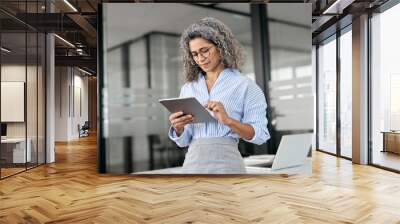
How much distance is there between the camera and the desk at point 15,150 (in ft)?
20.6

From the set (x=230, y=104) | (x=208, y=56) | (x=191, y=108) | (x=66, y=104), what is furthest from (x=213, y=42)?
(x=66, y=104)

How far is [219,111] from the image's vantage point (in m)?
4.82

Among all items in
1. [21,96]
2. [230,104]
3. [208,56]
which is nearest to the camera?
[230,104]

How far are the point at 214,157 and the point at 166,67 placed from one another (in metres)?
1.67

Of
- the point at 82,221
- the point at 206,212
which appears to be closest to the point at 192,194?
the point at 206,212

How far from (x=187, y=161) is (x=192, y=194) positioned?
3.32 ft

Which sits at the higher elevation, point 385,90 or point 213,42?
point 213,42

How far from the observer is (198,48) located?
568cm

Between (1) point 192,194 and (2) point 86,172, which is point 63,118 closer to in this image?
(2) point 86,172

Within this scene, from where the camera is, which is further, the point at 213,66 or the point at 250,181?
the point at 250,181

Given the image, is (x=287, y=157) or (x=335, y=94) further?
(x=335, y=94)

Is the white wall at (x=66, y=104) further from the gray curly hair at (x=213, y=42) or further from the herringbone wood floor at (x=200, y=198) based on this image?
the gray curly hair at (x=213, y=42)

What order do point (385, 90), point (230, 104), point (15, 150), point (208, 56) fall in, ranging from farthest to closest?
point (385, 90) < point (15, 150) < point (208, 56) < point (230, 104)

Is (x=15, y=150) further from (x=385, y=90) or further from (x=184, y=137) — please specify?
(x=385, y=90)
